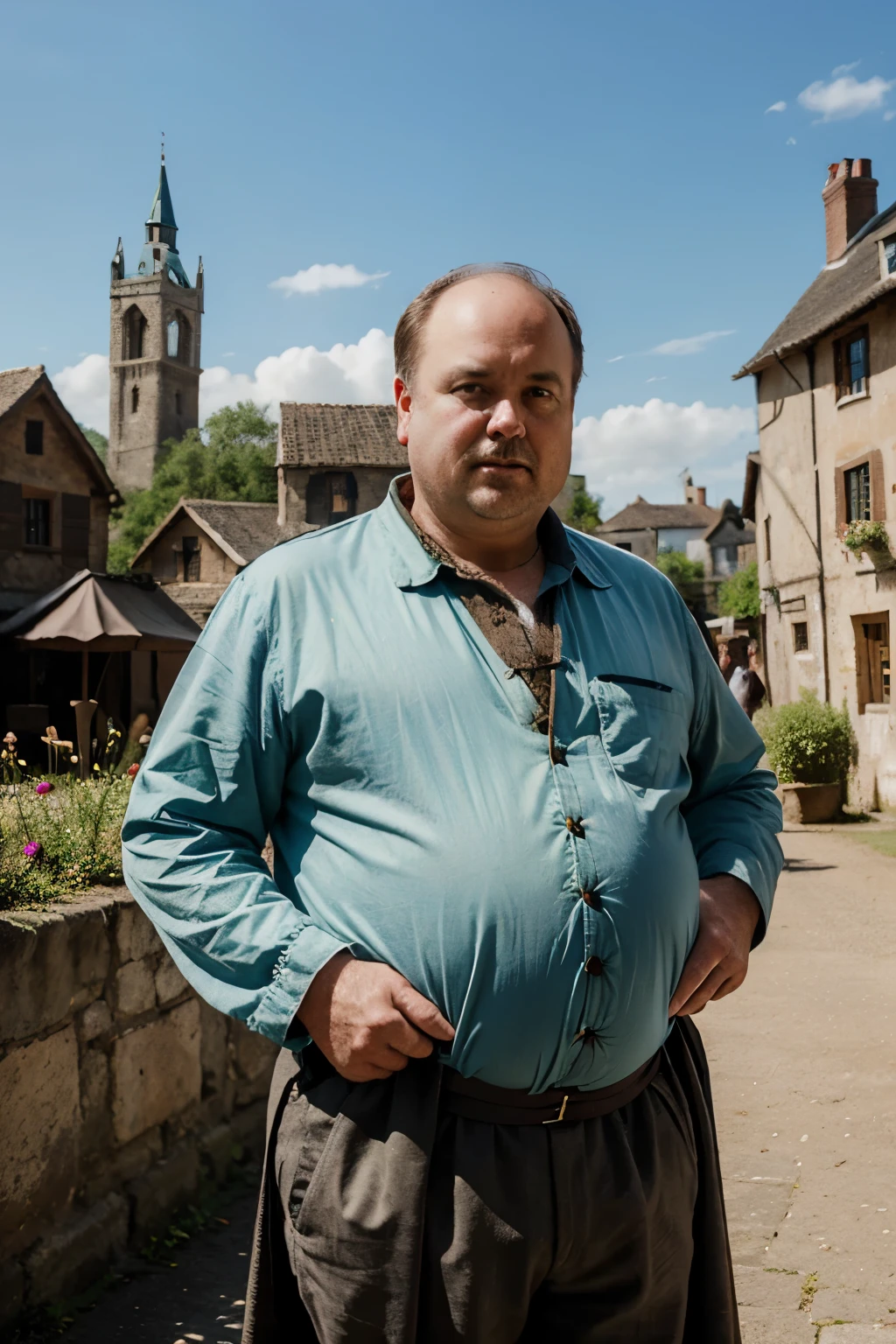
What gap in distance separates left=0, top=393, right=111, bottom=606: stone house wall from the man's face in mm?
21477

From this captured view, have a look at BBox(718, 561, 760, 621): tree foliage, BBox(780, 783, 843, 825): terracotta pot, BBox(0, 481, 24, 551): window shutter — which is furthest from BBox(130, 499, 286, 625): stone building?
BBox(780, 783, 843, 825): terracotta pot

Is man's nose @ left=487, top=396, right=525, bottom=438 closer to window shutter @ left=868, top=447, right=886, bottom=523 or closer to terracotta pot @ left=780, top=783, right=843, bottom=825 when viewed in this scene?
terracotta pot @ left=780, top=783, right=843, bottom=825

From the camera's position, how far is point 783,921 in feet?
28.7

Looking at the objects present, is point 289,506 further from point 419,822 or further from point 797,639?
point 419,822

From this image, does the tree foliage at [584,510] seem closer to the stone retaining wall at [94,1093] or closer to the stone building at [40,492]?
the stone building at [40,492]

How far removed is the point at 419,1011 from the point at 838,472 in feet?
58.3

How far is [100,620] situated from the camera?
55.9 feet

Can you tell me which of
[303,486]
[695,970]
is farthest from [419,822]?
[303,486]

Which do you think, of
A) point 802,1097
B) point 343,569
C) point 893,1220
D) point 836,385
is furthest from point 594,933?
point 836,385

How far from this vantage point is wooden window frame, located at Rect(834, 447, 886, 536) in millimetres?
16625

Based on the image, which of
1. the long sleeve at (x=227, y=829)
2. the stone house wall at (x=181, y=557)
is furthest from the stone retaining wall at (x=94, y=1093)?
the stone house wall at (x=181, y=557)

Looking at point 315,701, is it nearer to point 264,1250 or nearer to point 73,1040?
point 264,1250

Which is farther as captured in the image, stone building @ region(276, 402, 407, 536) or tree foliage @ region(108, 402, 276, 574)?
tree foliage @ region(108, 402, 276, 574)

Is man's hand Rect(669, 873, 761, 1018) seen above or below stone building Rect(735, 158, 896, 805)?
below
